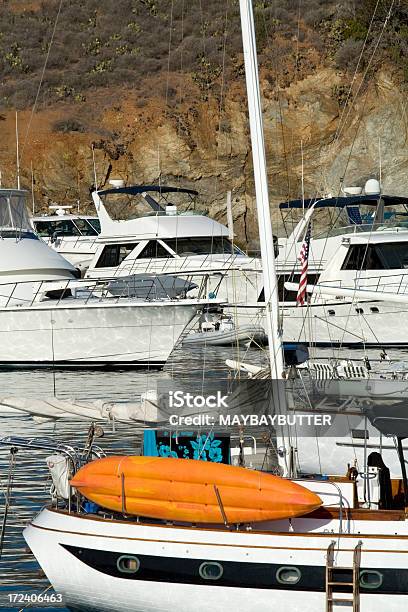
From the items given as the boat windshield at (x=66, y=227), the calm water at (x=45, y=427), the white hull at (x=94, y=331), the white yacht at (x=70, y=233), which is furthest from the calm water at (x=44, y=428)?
the boat windshield at (x=66, y=227)

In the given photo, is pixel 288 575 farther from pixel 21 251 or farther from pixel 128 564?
pixel 21 251

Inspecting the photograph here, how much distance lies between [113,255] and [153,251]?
1.51 m

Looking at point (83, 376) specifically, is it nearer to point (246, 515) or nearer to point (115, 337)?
point (115, 337)

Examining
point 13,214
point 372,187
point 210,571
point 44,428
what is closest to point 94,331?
point 13,214

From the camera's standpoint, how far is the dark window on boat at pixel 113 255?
118 ft

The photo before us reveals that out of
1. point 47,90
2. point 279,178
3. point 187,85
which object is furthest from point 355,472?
point 47,90

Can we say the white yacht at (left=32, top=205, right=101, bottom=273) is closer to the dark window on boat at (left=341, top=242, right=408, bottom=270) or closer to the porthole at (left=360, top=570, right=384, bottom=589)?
the dark window on boat at (left=341, top=242, right=408, bottom=270)

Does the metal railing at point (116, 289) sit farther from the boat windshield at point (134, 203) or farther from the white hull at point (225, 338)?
the boat windshield at point (134, 203)

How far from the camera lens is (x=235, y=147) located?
52.7m

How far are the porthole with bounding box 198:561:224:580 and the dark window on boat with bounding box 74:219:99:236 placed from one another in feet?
106

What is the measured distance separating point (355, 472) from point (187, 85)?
47463 mm

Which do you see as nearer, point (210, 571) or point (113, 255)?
point (210, 571)

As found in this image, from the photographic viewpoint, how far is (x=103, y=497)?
35.1ft

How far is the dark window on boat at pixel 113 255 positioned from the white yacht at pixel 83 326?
626 cm
